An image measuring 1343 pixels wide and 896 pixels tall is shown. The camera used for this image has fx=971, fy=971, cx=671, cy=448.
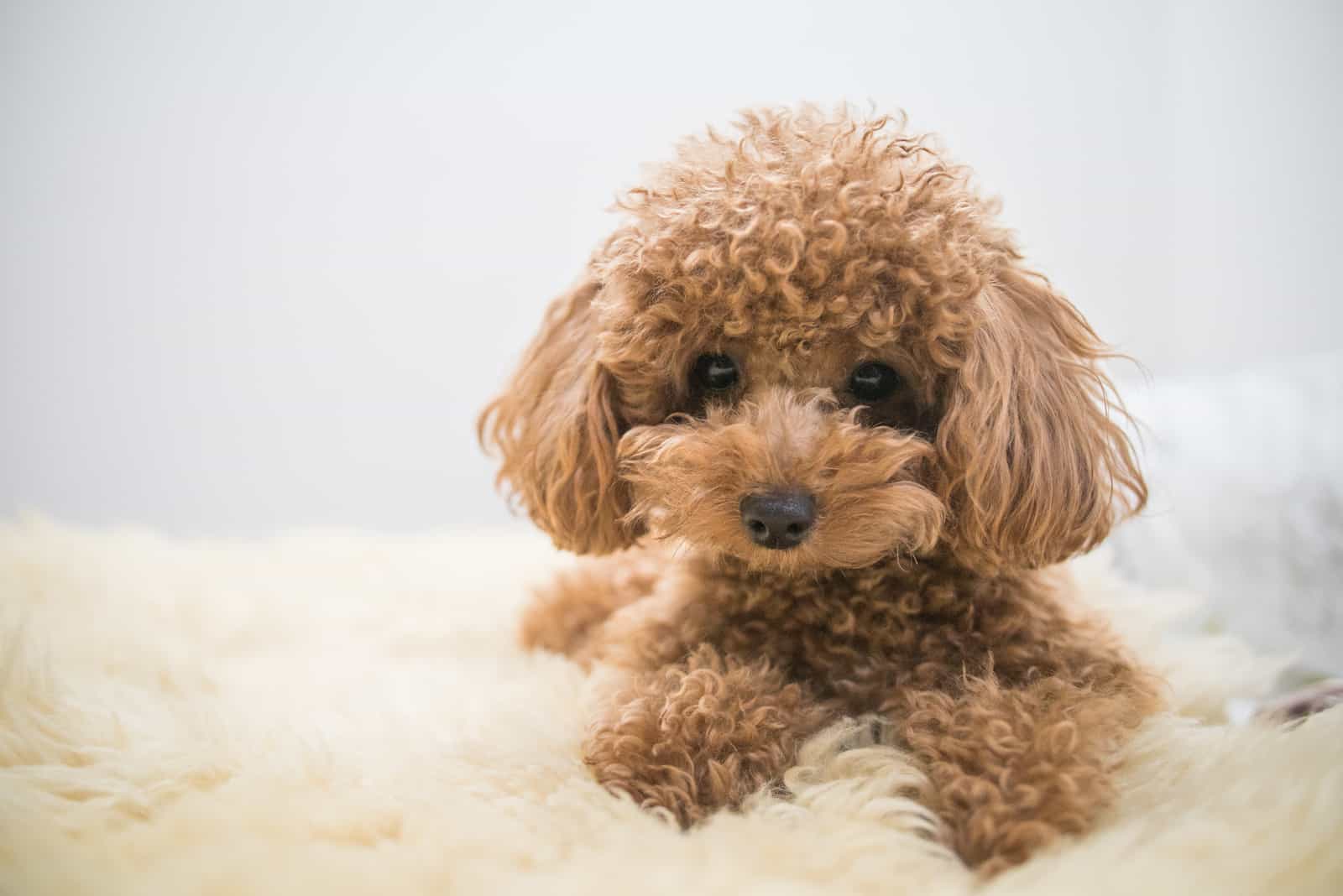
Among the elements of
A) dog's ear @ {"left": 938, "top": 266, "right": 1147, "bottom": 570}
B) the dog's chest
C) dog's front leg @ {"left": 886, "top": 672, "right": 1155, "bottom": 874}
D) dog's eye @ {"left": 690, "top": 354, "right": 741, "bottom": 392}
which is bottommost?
dog's front leg @ {"left": 886, "top": 672, "right": 1155, "bottom": 874}

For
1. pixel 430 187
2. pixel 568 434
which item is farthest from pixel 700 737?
pixel 430 187

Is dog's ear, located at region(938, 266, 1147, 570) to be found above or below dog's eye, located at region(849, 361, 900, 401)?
below

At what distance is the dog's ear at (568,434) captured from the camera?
1.26 meters

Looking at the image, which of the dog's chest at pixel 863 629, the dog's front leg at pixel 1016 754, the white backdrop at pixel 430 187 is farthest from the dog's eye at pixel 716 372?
the white backdrop at pixel 430 187

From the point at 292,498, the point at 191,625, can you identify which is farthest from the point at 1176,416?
the point at 292,498

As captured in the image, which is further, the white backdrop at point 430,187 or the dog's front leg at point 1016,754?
the white backdrop at point 430,187

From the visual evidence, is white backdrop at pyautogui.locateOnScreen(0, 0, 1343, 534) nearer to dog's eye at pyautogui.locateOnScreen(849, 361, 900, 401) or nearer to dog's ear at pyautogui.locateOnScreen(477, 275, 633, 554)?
dog's ear at pyautogui.locateOnScreen(477, 275, 633, 554)

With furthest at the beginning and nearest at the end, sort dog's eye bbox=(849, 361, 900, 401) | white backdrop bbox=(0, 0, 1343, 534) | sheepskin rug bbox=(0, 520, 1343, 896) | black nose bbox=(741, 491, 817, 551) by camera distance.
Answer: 1. white backdrop bbox=(0, 0, 1343, 534)
2. dog's eye bbox=(849, 361, 900, 401)
3. black nose bbox=(741, 491, 817, 551)
4. sheepskin rug bbox=(0, 520, 1343, 896)

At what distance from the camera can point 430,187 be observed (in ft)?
9.95

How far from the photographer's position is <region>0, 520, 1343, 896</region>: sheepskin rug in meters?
0.84

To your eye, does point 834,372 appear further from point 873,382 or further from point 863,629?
point 863,629

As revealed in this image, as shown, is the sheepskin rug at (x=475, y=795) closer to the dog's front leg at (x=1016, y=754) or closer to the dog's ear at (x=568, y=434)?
the dog's front leg at (x=1016, y=754)

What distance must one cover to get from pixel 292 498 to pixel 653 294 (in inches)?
95.5

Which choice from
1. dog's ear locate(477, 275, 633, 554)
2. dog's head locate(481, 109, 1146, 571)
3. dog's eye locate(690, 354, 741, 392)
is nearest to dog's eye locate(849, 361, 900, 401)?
dog's head locate(481, 109, 1146, 571)
